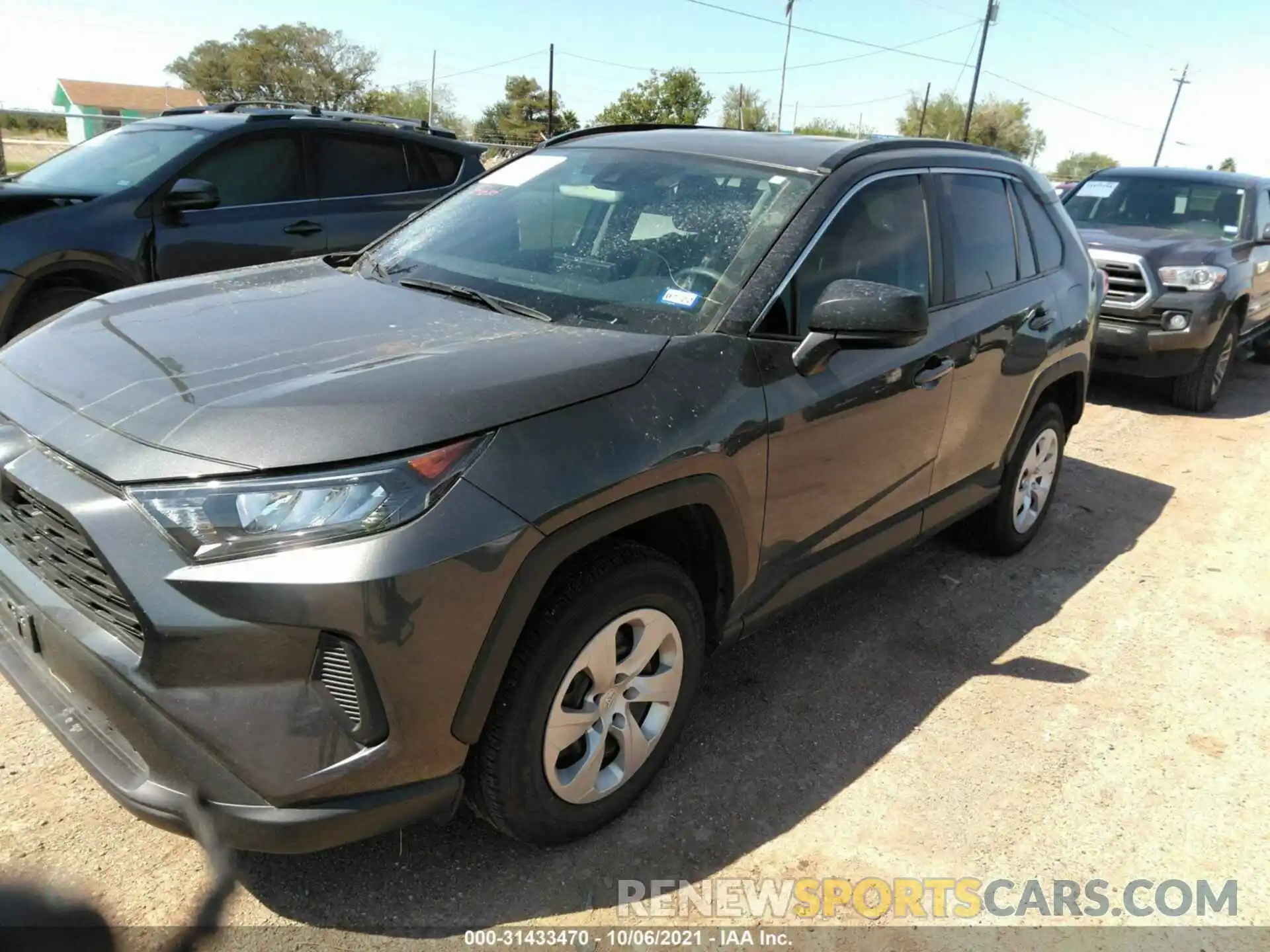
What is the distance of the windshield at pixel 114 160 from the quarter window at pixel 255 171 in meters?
0.18

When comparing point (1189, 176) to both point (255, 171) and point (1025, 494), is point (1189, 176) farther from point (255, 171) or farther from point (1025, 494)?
point (255, 171)

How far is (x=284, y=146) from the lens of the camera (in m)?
6.08

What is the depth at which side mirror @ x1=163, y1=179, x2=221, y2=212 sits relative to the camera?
537cm

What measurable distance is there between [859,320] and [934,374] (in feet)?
2.83

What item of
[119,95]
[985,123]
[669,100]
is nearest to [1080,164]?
[985,123]

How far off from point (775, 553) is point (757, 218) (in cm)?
101

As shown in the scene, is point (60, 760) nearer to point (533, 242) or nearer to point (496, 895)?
point (496, 895)

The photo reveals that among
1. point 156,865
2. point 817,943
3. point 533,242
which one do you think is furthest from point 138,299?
point 817,943

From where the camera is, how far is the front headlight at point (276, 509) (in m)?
1.85

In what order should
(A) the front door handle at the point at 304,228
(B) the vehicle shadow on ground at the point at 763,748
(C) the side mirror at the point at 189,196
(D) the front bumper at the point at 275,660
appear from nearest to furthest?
(D) the front bumper at the point at 275,660 → (B) the vehicle shadow on ground at the point at 763,748 → (C) the side mirror at the point at 189,196 → (A) the front door handle at the point at 304,228

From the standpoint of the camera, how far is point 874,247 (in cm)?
322

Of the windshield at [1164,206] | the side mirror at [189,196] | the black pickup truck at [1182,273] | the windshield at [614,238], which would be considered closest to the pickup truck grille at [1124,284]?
the black pickup truck at [1182,273]

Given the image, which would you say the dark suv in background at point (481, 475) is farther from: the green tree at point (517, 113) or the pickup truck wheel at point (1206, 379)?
the green tree at point (517, 113)

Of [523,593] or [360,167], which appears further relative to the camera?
[360,167]
